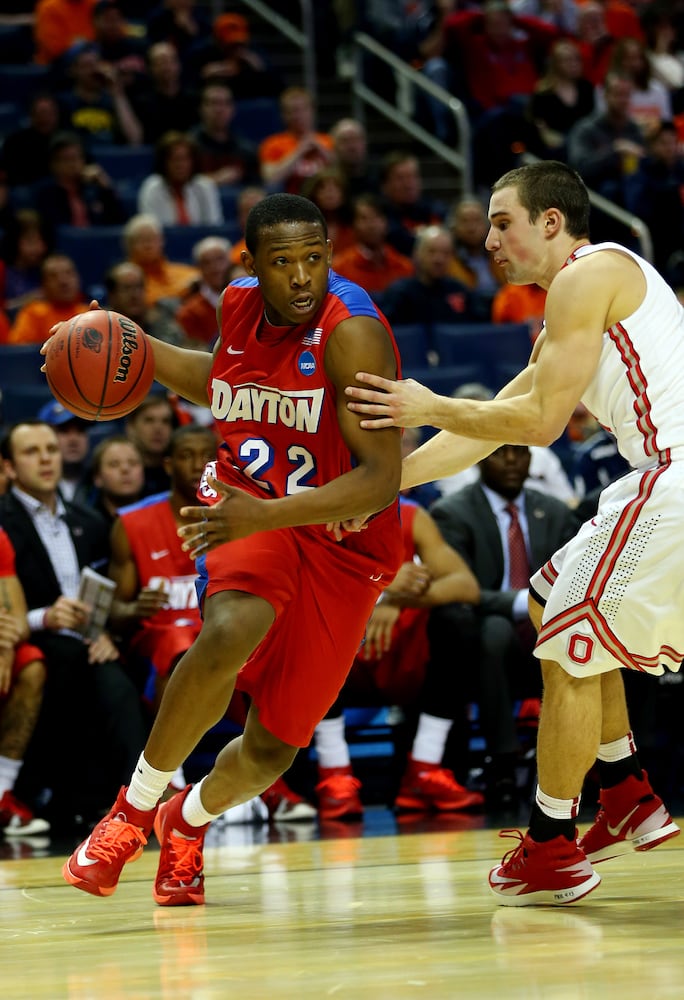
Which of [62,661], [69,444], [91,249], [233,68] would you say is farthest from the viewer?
[233,68]

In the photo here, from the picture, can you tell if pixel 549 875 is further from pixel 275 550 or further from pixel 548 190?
pixel 548 190

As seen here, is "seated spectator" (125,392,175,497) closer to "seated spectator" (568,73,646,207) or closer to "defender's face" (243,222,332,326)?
"defender's face" (243,222,332,326)

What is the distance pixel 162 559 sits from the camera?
6.46 m

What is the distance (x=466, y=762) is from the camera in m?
6.45

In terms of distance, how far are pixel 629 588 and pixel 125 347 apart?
1.42 m

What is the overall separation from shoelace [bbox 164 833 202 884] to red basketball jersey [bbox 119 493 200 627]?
2.47m

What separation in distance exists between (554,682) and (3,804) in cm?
301

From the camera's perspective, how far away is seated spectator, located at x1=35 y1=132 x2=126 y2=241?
953 cm

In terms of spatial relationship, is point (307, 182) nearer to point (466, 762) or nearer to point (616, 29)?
point (466, 762)

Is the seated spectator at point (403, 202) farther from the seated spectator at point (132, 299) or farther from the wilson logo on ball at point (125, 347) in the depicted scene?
the wilson logo on ball at point (125, 347)

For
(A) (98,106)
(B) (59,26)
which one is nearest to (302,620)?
(A) (98,106)

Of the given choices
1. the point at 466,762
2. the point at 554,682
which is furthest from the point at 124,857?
the point at 466,762

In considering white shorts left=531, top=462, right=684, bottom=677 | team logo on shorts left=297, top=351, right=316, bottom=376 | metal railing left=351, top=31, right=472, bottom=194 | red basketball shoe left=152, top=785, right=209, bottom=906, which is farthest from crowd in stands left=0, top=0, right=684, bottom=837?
red basketball shoe left=152, top=785, right=209, bottom=906

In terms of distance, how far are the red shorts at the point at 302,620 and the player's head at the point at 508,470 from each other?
115 inches
